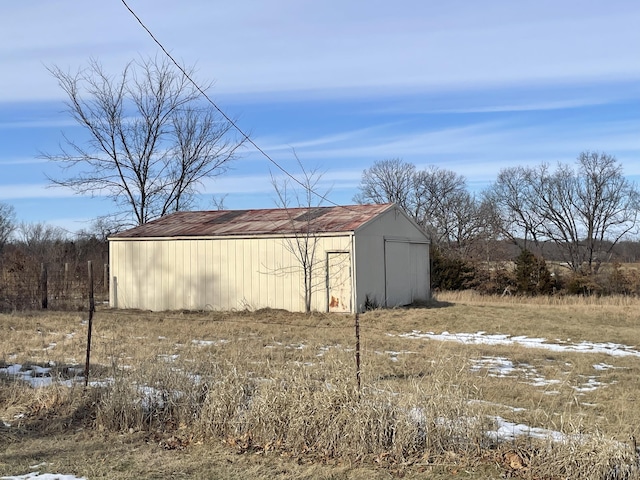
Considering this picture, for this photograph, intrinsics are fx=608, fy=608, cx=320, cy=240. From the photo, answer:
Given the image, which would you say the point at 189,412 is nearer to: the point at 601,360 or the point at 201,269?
the point at 601,360

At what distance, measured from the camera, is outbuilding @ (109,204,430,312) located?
17891 mm

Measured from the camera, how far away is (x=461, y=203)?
50.9 meters

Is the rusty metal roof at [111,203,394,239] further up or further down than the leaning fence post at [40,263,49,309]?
further up

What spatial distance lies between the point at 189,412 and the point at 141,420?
505mm

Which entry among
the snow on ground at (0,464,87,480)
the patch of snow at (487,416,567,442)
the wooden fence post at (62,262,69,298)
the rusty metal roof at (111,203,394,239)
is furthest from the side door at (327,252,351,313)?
the snow on ground at (0,464,87,480)

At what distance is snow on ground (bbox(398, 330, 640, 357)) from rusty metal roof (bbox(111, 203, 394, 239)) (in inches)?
178

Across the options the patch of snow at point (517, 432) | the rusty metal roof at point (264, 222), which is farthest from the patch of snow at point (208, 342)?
the patch of snow at point (517, 432)

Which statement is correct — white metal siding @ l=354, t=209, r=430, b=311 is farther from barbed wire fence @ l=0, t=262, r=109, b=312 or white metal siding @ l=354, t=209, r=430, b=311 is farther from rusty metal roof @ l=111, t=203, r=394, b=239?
barbed wire fence @ l=0, t=262, r=109, b=312

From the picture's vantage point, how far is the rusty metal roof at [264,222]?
60.5 ft

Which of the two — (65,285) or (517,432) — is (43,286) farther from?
(517,432)

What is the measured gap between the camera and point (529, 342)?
1328cm

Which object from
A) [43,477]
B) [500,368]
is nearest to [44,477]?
[43,477]

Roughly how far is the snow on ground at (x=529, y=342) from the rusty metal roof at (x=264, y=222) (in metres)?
4.51

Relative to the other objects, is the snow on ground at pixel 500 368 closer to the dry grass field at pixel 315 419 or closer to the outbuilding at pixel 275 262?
the dry grass field at pixel 315 419
